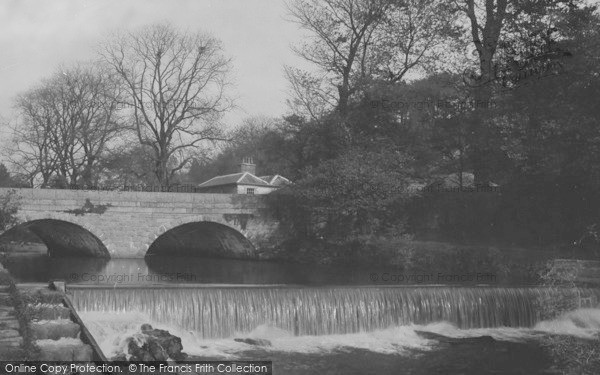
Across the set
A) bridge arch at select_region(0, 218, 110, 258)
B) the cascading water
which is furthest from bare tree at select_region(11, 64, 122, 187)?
the cascading water

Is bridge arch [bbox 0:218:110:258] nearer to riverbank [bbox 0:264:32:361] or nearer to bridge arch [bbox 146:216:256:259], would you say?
bridge arch [bbox 146:216:256:259]

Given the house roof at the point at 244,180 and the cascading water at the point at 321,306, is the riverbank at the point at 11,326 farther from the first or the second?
the house roof at the point at 244,180

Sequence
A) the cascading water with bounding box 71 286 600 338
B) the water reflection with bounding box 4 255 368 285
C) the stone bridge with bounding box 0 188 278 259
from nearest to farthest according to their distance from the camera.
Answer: the cascading water with bounding box 71 286 600 338 < the water reflection with bounding box 4 255 368 285 < the stone bridge with bounding box 0 188 278 259

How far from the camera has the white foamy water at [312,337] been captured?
13430mm

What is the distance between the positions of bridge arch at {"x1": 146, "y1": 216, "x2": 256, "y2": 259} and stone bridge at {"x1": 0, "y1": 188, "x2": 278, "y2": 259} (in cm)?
5

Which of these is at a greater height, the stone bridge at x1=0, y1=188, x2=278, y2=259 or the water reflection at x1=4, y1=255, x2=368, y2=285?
the stone bridge at x1=0, y1=188, x2=278, y2=259

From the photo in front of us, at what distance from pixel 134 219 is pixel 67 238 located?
5.38m

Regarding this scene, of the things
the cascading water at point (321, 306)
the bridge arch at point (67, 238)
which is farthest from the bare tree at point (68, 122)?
the cascading water at point (321, 306)

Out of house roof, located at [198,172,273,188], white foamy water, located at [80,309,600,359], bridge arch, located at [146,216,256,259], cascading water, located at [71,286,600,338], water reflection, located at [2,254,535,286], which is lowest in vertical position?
white foamy water, located at [80,309,600,359]

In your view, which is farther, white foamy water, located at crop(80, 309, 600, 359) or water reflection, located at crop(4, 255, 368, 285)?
water reflection, located at crop(4, 255, 368, 285)

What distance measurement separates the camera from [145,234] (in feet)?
94.5

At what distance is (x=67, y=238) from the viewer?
31453 mm

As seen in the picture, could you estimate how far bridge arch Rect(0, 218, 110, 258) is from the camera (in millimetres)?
27594

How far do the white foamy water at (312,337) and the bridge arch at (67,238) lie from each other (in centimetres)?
1392
